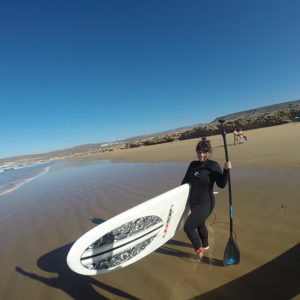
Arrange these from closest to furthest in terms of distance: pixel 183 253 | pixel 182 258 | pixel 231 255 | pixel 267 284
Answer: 1. pixel 267 284
2. pixel 231 255
3. pixel 182 258
4. pixel 183 253

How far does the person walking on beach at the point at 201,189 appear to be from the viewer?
2633mm

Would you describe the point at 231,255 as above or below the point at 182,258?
above

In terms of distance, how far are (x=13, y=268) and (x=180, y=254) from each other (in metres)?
3.10

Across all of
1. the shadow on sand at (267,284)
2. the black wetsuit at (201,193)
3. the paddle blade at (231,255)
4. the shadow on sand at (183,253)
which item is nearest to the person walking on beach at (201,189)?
the black wetsuit at (201,193)

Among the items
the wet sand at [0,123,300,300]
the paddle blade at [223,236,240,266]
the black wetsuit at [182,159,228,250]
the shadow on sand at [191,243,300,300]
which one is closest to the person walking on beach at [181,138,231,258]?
the black wetsuit at [182,159,228,250]

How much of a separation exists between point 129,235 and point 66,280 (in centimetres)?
130

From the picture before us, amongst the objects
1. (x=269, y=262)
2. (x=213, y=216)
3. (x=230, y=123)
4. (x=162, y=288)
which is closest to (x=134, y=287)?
(x=162, y=288)

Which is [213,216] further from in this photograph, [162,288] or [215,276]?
[162,288]

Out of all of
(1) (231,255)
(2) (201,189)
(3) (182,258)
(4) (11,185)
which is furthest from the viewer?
(4) (11,185)

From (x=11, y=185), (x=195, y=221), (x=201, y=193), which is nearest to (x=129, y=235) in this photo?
(x=195, y=221)

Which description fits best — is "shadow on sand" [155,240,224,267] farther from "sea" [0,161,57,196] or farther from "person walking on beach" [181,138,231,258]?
"sea" [0,161,57,196]

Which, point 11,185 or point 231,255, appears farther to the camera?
point 11,185

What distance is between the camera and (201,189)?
8.96 ft

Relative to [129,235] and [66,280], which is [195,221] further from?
[66,280]
